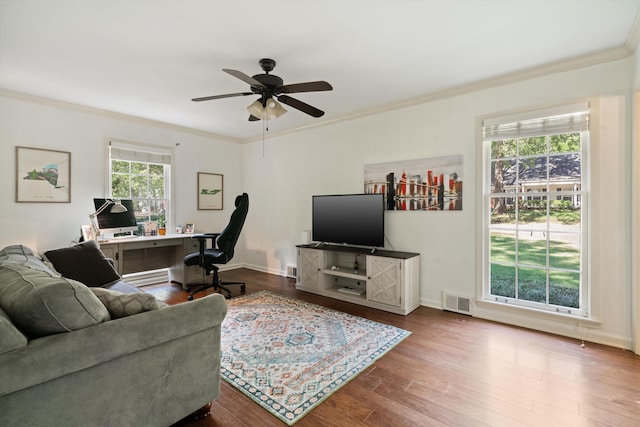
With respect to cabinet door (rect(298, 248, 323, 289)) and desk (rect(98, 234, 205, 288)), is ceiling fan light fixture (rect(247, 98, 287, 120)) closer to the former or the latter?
cabinet door (rect(298, 248, 323, 289))

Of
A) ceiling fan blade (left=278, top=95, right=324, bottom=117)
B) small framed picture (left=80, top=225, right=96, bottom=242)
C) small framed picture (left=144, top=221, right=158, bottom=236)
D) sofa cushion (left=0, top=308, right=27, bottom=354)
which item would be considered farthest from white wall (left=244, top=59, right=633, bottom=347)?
sofa cushion (left=0, top=308, right=27, bottom=354)

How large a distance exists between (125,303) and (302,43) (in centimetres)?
223

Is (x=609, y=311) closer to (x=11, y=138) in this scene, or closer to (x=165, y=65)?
(x=165, y=65)

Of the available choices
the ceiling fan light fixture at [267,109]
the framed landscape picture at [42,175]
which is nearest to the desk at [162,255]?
the framed landscape picture at [42,175]

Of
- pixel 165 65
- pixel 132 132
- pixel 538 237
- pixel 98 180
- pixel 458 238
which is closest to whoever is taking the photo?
pixel 165 65

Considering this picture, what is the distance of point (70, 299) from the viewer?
1.31 metres

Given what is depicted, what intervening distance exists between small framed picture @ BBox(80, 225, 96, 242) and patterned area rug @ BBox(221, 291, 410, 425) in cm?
202

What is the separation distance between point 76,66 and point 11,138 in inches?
61.1

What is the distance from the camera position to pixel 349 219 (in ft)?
13.6

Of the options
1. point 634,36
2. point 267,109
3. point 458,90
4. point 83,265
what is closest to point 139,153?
point 83,265

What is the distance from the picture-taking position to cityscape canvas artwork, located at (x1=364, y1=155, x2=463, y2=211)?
3.51 m

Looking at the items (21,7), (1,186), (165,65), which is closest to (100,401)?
(21,7)

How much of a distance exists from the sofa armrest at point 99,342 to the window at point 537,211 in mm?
3006

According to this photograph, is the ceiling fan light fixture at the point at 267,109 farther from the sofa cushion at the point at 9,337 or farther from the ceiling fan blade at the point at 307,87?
the sofa cushion at the point at 9,337
